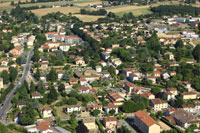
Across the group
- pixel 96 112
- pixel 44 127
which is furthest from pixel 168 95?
pixel 44 127

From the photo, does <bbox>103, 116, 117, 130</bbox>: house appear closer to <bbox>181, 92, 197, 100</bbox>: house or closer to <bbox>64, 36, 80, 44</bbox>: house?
→ <bbox>181, 92, 197, 100</bbox>: house

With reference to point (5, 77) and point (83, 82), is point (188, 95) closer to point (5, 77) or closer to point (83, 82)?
point (83, 82)

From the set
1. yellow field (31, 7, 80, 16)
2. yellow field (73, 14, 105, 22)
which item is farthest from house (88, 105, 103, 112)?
yellow field (31, 7, 80, 16)

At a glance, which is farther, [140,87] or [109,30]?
[109,30]

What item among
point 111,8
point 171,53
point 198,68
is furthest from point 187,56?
point 111,8

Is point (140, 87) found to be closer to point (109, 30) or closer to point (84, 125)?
point (84, 125)

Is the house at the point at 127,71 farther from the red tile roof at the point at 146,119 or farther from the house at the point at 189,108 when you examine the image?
the red tile roof at the point at 146,119

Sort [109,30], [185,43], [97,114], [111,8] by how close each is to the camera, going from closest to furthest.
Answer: [97,114] < [185,43] < [109,30] < [111,8]
